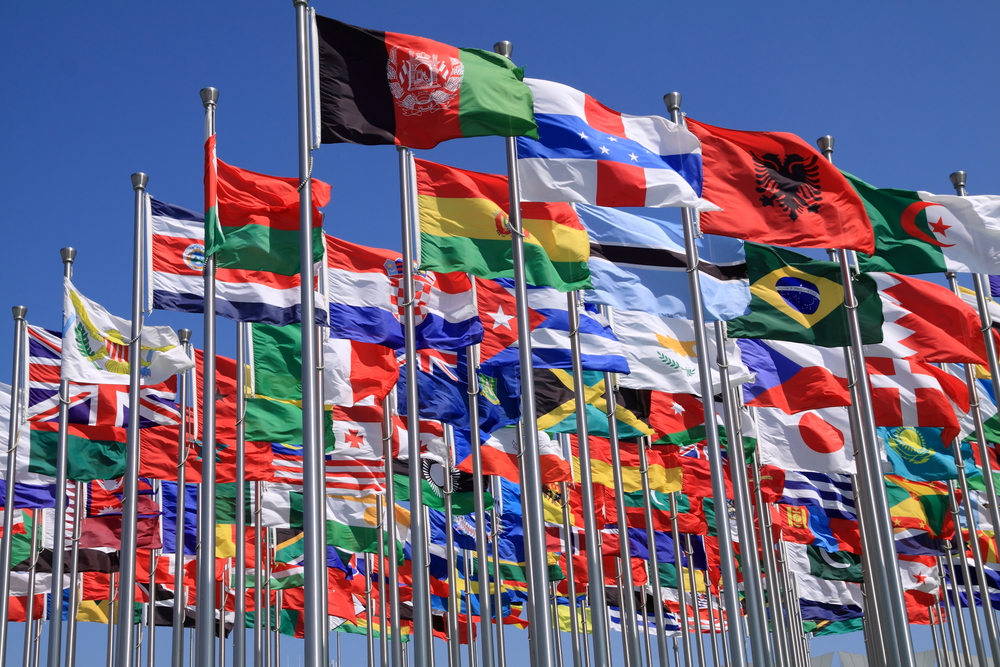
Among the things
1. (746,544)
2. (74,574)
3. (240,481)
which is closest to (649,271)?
(746,544)

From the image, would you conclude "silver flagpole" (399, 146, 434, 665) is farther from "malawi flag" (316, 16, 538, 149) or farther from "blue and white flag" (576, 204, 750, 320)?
"blue and white flag" (576, 204, 750, 320)

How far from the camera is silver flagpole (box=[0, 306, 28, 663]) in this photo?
79.7 ft

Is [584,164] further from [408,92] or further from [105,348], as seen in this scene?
[105,348]

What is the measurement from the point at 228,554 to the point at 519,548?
342 inches

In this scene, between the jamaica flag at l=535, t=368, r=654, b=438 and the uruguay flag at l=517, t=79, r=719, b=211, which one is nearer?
the uruguay flag at l=517, t=79, r=719, b=211

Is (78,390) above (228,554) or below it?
above

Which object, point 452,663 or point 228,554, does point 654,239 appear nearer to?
point 452,663

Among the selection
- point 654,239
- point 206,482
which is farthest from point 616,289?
point 206,482

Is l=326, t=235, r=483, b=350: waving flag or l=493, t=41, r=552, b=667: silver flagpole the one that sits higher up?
l=326, t=235, r=483, b=350: waving flag

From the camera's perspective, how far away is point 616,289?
19000 mm

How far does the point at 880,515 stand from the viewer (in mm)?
17312

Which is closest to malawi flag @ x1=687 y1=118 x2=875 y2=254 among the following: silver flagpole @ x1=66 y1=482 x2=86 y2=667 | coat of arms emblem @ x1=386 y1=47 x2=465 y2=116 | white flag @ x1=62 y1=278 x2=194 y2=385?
coat of arms emblem @ x1=386 y1=47 x2=465 y2=116

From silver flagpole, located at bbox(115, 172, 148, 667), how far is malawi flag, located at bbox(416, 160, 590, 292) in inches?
210

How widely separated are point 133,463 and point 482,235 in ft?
22.1
